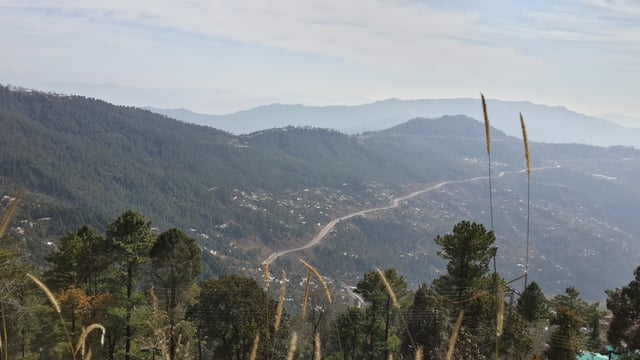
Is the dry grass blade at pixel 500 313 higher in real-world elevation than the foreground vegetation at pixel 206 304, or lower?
higher

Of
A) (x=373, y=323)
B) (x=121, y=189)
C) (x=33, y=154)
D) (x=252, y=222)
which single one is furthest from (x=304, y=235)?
(x=373, y=323)

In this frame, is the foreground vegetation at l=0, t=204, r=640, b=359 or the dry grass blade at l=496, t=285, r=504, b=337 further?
the foreground vegetation at l=0, t=204, r=640, b=359

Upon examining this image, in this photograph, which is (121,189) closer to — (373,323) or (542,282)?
(542,282)

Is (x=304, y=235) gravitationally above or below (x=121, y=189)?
below

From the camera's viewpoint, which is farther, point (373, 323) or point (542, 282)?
point (542, 282)

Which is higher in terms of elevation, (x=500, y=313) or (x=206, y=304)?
(x=500, y=313)

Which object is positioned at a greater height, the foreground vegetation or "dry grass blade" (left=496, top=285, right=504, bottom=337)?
"dry grass blade" (left=496, top=285, right=504, bottom=337)

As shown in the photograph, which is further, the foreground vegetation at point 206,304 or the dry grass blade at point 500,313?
the foreground vegetation at point 206,304

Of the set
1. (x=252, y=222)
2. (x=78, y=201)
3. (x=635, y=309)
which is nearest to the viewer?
(x=635, y=309)

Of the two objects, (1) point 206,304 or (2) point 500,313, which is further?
(1) point 206,304

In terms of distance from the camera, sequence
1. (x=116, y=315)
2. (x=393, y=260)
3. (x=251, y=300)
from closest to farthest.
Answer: (x=116, y=315) → (x=251, y=300) → (x=393, y=260)

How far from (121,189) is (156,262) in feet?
622

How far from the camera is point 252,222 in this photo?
628 ft

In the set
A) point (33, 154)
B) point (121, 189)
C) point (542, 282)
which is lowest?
point (542, 282)
